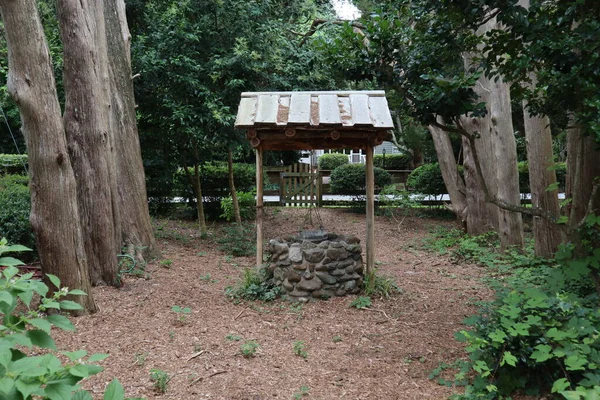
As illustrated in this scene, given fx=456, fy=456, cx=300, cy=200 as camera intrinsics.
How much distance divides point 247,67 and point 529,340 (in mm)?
7042

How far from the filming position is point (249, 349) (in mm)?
4211

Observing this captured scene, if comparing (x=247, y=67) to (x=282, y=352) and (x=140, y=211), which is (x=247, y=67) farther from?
(x=282, y=352)

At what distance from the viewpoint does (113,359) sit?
3938 mm

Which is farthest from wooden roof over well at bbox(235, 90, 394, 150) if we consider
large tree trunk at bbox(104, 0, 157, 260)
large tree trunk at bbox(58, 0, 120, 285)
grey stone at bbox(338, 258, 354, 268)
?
large tree trunk at bbox(104, 0, 157, 260)

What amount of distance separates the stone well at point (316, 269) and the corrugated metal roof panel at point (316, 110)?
5.27 feet

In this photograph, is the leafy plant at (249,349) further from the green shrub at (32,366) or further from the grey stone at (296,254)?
the green shrub at (32,366)

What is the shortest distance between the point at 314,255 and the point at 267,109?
2.04m

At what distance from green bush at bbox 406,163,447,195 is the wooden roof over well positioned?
26.8 feet

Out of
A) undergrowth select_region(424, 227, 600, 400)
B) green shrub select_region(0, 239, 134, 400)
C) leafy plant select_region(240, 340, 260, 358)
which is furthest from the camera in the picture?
leafy plant select_region(240, 340, 260, 358)

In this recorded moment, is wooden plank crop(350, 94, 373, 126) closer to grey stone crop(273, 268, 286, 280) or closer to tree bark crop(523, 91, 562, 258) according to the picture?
grey stone crop(273, 268, 286, 280)

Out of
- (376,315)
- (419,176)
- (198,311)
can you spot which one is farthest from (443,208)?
(198,311)

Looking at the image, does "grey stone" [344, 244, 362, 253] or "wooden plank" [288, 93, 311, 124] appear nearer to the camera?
"wooden plank" [288, 93, 311, 124]

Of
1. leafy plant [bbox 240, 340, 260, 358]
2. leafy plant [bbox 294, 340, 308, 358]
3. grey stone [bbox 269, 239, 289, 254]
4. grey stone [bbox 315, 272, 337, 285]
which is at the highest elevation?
grey stone [bbox 269, 239, 289, 254]

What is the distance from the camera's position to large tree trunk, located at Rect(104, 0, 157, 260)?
734 centimetres
